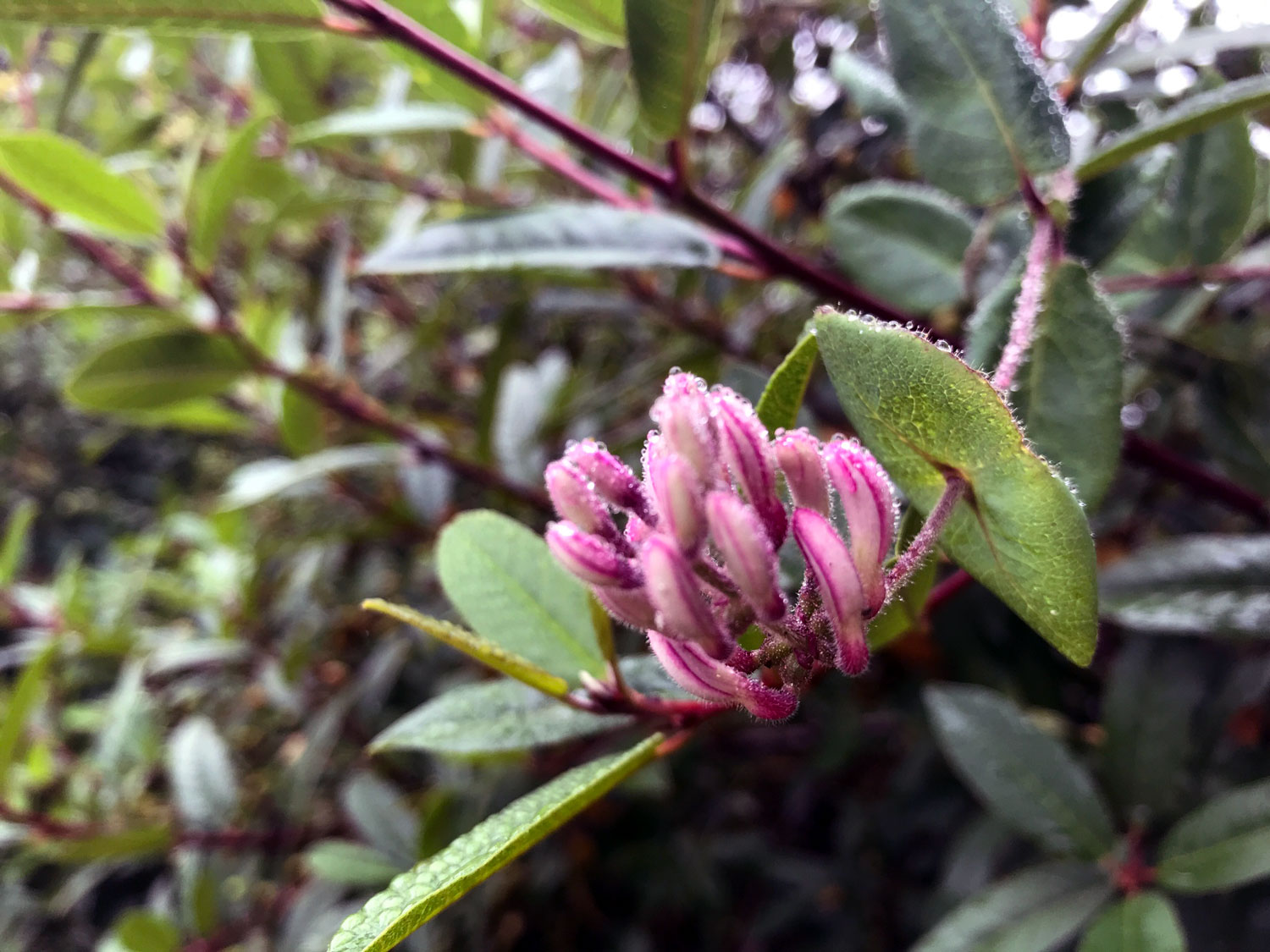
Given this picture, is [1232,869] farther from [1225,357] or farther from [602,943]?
[602,943]

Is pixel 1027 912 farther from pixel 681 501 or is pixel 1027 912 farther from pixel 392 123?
pixel 392 123

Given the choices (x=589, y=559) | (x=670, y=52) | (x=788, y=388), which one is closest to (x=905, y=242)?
(x=670, y=52)

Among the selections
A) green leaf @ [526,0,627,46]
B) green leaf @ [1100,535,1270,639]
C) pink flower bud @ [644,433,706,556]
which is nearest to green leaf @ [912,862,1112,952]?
green leaf @ [1100,535,1270,639]

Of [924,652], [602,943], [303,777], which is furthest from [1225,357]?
[602,943]

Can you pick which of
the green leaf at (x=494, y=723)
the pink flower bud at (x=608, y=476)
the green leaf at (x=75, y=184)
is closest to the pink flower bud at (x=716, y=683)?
the pink flower bud at (x=608, y=476)

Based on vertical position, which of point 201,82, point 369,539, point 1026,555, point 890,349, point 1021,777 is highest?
point 890,349

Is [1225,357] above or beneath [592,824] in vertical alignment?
above

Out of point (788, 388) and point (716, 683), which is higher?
point (788, 388)
